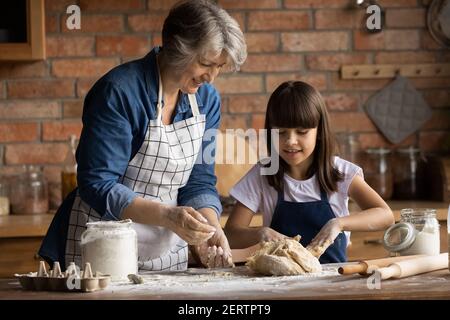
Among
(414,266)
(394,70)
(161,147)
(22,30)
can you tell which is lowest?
(414,266)

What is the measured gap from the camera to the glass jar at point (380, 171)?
154 inches

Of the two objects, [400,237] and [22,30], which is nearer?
[400,237]

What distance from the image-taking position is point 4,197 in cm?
369

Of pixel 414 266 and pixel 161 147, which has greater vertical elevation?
pixel 161 147

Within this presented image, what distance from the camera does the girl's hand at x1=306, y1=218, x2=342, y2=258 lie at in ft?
7.57

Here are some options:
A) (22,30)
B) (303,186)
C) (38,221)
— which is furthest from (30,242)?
(303,186)

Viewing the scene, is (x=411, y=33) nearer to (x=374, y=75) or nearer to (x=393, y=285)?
(x=374, y=75)

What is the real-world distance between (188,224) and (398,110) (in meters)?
2.06

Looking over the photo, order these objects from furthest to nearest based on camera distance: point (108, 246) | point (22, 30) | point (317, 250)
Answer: point (22, 30) → point (317, 250) → point (108, 246)

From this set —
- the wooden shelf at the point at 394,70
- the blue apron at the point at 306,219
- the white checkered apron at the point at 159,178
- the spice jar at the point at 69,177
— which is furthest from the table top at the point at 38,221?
the white checkered apron at the point at 159,178

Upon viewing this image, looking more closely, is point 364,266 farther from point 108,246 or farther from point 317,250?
point 108,246

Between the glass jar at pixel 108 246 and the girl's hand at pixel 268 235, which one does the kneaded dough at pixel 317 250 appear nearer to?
the girl's hand at pixel 268 235

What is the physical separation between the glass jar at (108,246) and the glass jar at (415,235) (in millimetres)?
700
